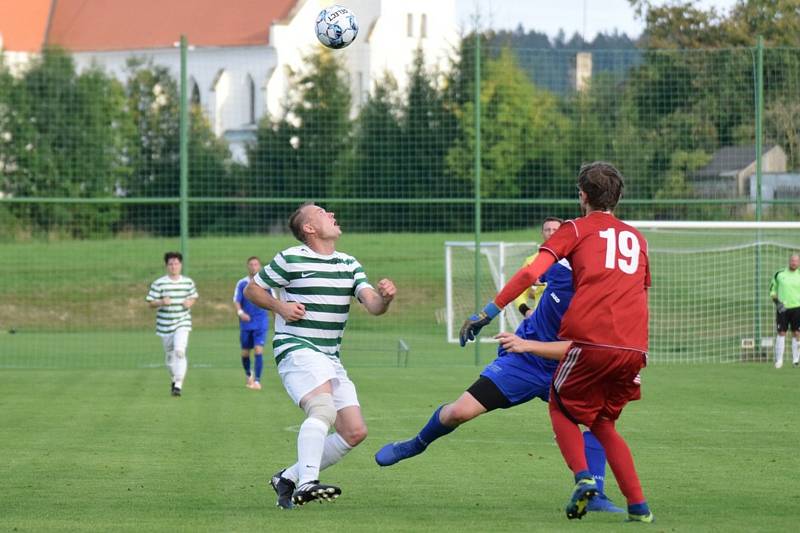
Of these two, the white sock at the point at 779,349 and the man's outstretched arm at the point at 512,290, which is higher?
the man's outstretched arm at the point at 512,290

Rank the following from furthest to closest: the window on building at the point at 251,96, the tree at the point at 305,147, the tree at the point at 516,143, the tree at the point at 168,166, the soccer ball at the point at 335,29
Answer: the window on building at the point at 251,96, the tree at the point at 168,166, the tree at the point at 305,147, the tree at the point at 516,143, the soccer ball at the point at 335,29

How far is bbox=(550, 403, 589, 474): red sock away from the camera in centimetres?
760

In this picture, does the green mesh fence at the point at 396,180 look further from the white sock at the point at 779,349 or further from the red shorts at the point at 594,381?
the red shorts at the point at 594,381

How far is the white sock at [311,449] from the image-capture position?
8.09 metres

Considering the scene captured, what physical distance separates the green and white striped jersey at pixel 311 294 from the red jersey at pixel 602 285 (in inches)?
63.0

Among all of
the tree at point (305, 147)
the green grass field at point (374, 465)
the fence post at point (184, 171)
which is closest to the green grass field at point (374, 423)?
the green grass field at point (374, 465)

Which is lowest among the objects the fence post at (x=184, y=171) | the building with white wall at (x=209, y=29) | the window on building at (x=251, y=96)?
the fence post at (x=184, y=171)

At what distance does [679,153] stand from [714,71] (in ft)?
5.26

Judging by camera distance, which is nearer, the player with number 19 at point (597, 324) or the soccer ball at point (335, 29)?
the player with number 19 at point (597, 324)

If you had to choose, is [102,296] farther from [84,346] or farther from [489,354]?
[489,354]

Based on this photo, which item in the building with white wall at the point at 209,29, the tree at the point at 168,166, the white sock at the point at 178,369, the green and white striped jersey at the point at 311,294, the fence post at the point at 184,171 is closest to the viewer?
the green and white striped jersey at the point at 311,294

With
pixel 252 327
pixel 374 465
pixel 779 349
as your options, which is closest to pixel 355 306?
pixel 779 349

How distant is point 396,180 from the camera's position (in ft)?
86.7

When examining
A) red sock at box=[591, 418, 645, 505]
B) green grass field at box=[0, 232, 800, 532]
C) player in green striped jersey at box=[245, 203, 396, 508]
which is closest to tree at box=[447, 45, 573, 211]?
green grass field at box=[0, 232, 800, 532]
